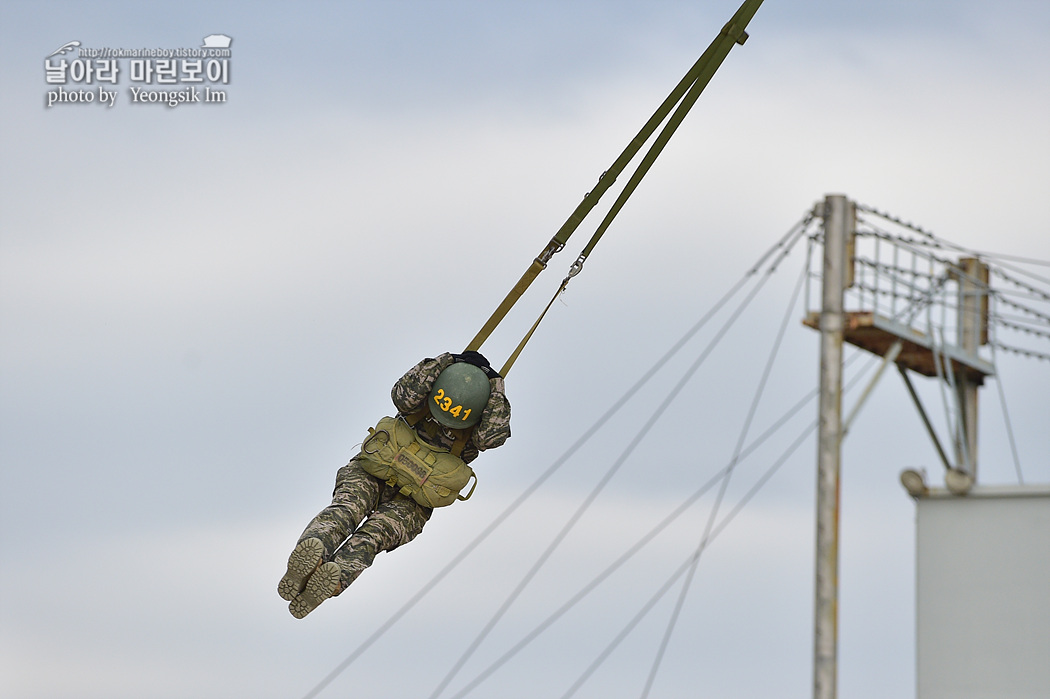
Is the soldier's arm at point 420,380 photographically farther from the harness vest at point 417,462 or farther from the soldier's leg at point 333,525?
the soldier's leg at point 333,525

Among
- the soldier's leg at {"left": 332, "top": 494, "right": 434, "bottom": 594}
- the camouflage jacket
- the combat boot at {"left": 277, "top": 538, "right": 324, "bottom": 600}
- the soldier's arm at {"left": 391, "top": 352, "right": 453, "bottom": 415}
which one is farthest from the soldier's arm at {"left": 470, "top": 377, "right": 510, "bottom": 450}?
the combat boot at {"left": 277, "top": 538, "right": 324, "bottom": 600}

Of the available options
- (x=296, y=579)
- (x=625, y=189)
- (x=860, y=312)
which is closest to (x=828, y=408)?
(x=860, y=312)

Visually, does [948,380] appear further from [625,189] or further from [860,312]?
[625,189]

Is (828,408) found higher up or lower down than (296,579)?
higher up

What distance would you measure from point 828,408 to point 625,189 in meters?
7.82

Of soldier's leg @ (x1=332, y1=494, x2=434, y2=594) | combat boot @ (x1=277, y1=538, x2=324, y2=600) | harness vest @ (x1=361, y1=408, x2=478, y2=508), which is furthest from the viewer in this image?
harness vest @ (x1=361, y1=408, x2=478, y2=508)

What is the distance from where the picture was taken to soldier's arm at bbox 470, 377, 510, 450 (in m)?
21.9

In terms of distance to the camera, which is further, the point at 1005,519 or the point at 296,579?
the point at 1005,519

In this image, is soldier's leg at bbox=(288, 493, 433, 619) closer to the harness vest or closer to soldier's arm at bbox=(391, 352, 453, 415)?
the harness vest

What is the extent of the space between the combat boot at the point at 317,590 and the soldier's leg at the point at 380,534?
0.12 metres

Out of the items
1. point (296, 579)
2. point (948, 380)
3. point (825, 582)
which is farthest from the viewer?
point (948, 380)

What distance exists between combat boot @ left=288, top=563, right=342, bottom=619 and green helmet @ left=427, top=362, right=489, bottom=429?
2.02m

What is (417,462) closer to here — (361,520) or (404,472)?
(404,472)

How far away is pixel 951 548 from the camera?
29203 millimetres
